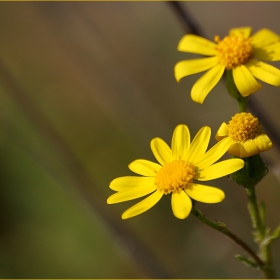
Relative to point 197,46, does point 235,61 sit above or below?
below

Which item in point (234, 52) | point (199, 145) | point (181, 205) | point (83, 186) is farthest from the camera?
point (83, 186)

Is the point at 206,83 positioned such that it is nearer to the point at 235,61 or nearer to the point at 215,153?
the point at 235,61

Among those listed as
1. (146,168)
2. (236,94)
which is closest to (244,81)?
(236,94)

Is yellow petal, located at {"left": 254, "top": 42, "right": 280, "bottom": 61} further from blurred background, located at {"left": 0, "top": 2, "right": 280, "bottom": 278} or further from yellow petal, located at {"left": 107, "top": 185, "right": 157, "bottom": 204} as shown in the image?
blurred background, located at {"left": 0, "top": 2, "right": 280, "bottom": 278}

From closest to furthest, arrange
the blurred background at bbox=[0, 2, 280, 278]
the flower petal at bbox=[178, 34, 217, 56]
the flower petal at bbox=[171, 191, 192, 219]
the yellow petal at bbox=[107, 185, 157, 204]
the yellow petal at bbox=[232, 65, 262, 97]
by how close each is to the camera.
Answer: the flower petal at bbox=[171, 191, 192, 219] < the yellow petal at bbox=[107, 185, 157, 204] < the yellow petal at bbox=[232, 65, 262, 97] < the flower petal at bbox=[178, 34, 217, 56] < the blurred background at bbox=[0, 2, 280, 278]

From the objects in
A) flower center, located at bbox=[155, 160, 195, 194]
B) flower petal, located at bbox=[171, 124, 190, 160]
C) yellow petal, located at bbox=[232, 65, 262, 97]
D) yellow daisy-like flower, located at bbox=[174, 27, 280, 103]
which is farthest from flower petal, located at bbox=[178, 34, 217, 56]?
flower center, located at bbox=[155, 160, 195, 194]

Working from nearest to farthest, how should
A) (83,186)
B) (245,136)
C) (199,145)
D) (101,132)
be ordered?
(245,136), (199,145), (83,186), (101,132)
